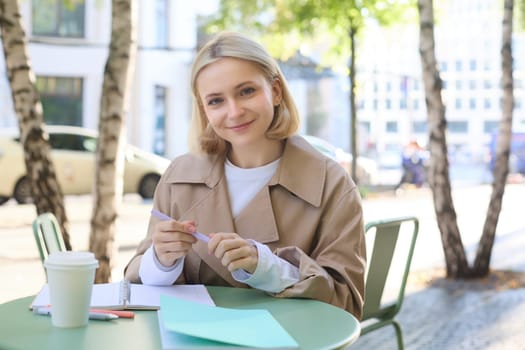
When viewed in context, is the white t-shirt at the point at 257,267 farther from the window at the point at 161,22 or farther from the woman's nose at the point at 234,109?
the window at the point at 161,22

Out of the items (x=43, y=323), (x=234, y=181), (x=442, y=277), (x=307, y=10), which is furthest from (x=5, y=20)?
(x=307, y=10)

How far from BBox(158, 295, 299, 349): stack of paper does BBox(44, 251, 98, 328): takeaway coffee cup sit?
18 cm

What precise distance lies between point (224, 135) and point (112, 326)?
2.59 ft

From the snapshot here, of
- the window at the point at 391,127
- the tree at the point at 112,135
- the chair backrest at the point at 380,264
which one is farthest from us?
the window at the point at 391,127

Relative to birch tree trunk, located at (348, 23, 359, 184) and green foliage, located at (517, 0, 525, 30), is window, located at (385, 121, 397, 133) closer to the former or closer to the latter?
birch tree trunk, located at (348, 23, 359, 184)

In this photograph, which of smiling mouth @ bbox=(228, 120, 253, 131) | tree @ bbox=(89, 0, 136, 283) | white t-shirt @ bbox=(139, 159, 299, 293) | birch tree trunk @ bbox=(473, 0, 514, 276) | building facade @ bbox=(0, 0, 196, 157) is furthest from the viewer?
building facade @ bbox=(0, 0, 196, 157)

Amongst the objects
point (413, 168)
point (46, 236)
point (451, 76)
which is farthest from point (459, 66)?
A: point (46, 236)

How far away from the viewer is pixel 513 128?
8.23m

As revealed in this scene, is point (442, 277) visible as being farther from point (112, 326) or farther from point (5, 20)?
point (112, 326)

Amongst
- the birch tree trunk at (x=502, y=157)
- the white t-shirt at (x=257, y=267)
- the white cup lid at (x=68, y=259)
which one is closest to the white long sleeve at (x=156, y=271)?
the white t-shirt at (x=257, y=267)

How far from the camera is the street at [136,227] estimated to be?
8.30 m

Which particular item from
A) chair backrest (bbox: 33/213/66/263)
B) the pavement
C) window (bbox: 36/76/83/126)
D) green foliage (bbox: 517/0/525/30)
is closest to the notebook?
chair backrest (bbox: 33/213/66/263)

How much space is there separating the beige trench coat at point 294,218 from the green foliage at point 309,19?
11027 millimetres

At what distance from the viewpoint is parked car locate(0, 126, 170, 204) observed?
15133mm
